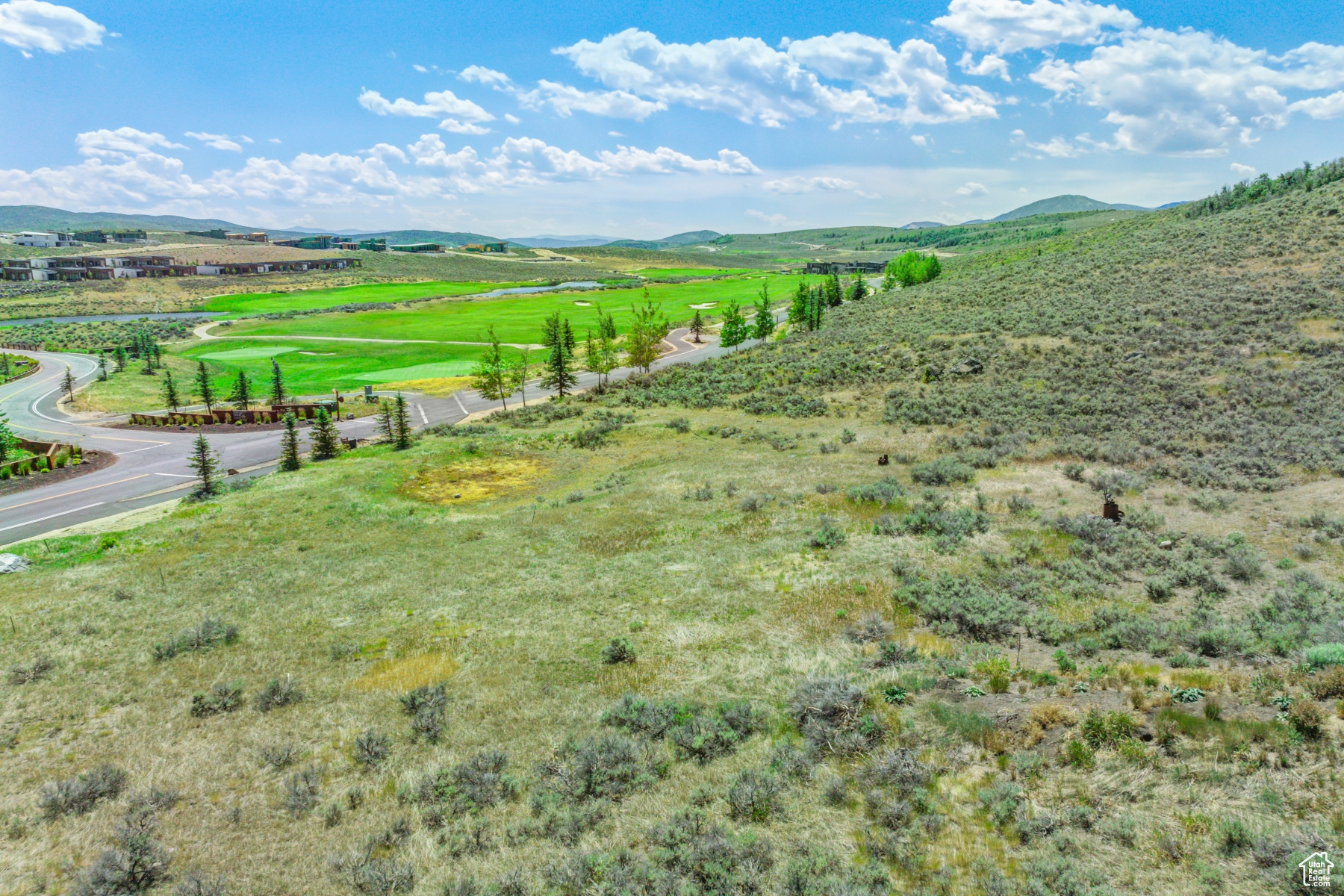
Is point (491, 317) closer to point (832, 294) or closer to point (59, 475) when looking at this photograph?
point (832, 294)

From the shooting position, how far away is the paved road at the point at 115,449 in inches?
1087

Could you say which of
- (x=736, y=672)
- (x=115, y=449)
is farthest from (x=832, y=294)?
(x=736, y=672)

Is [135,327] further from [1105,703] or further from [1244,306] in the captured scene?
→ [1244,306]

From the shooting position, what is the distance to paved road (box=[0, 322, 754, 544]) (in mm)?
27609

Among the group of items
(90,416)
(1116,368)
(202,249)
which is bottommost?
(90,416)

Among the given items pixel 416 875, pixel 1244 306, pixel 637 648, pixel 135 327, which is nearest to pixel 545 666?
pixel 637 648

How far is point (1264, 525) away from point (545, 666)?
20.0m

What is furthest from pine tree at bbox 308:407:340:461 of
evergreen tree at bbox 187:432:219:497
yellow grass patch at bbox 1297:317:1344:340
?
yellow grass patch at bbox 1297:317:1344:340

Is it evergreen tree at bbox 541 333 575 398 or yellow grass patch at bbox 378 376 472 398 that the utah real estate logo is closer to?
evergreen tree at bbox 541 333 575 398

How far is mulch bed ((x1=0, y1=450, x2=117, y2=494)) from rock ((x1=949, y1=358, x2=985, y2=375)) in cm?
5138

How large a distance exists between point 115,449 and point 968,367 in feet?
179

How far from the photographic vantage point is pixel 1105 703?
9.66 metres

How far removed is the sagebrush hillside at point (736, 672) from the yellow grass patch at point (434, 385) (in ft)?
92.4

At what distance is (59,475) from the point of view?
107 ft
